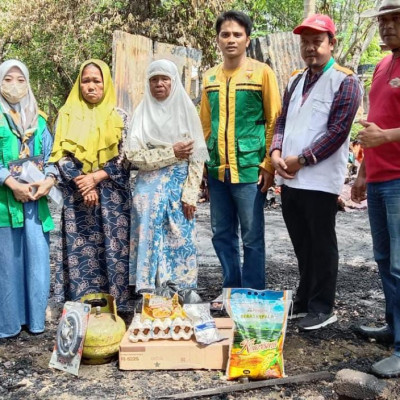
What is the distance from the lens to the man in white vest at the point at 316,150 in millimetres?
3264

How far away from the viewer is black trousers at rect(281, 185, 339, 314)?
339cm

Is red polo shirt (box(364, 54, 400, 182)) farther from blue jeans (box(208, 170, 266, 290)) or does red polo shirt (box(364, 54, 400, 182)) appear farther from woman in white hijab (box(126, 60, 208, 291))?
woman in white hijab (box(126, 60, 208, 291))

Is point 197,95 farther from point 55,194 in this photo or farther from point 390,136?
point 390,136

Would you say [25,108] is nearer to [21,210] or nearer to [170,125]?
[21,210]

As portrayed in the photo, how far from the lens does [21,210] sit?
354 centimetres

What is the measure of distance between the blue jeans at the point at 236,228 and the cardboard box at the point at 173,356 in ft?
2.71

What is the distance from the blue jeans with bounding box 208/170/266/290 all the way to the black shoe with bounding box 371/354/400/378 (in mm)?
1101

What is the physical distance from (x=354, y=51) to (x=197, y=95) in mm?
8644

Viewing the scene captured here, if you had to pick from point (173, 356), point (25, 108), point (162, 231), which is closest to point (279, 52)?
point (162, 231)

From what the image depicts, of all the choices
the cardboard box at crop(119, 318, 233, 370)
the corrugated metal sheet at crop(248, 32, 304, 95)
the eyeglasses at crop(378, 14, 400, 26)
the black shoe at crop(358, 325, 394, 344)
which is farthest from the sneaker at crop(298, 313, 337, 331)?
the corrugated metal sheet at crop(248, 32, 304, 95)

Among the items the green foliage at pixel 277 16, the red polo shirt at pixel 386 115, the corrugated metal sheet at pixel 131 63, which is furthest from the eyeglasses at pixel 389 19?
the green foliage at pixel 277 16

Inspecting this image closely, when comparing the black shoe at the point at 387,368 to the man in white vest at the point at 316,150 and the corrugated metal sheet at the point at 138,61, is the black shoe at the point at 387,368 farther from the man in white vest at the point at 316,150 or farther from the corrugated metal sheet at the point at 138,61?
the corrugated metal sheet at the point at 138,61

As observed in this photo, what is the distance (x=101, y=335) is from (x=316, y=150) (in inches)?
67.8

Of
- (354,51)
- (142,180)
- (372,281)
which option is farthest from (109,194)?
(354,51)
